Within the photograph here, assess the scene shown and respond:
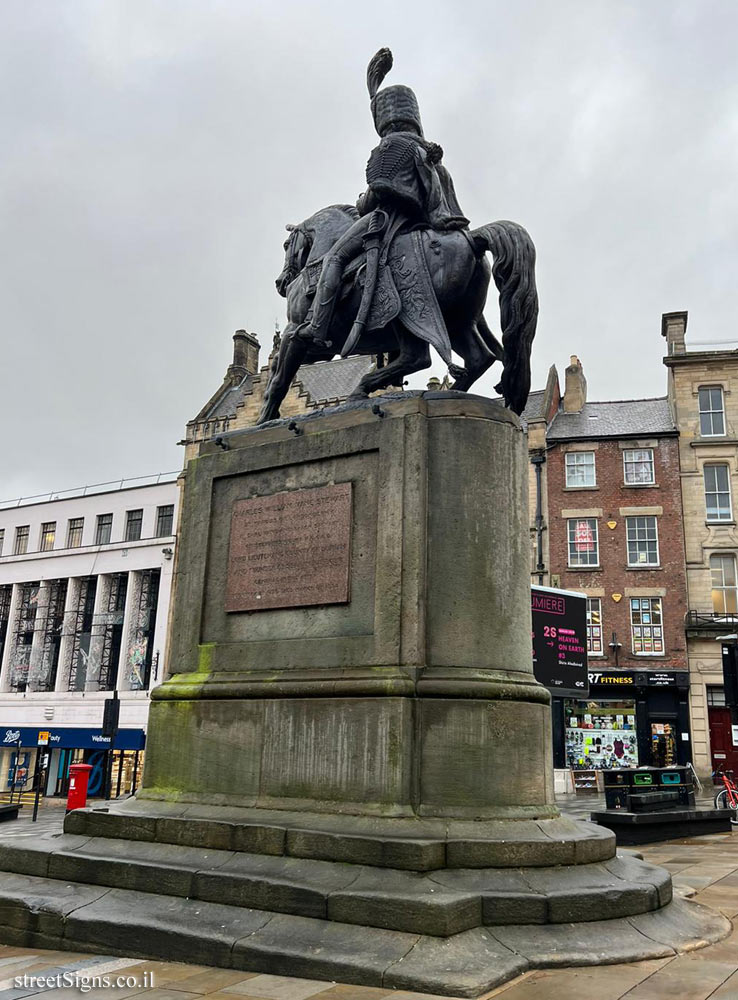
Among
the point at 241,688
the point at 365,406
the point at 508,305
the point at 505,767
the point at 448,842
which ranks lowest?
the point at 448,842

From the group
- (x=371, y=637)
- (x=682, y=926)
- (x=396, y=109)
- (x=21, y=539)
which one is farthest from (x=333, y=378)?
(x=682, y=926)

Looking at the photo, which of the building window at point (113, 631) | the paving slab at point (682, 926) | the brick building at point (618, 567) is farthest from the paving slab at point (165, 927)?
the building window at point (113, 631)

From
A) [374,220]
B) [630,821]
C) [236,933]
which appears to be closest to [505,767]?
[236,933]

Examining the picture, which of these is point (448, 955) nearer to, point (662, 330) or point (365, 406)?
point (365, 406)

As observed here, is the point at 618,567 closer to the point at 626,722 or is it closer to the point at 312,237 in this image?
the point at 626,722

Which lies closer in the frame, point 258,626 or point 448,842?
point 448,842

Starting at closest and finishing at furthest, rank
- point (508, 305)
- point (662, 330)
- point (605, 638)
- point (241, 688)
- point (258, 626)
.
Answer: point (241, 688) → point (258, 626) → point (508, 305) → point (605, 638) → point (662, 330)

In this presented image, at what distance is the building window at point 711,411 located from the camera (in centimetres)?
4156

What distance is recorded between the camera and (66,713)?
4944 cm

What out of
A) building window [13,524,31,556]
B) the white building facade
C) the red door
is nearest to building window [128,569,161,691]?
the white building facade

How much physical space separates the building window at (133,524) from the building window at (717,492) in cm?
3125

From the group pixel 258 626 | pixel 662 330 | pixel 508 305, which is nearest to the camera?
pixel 258 626

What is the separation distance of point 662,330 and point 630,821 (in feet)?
111

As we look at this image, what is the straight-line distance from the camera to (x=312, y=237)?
1074cm
